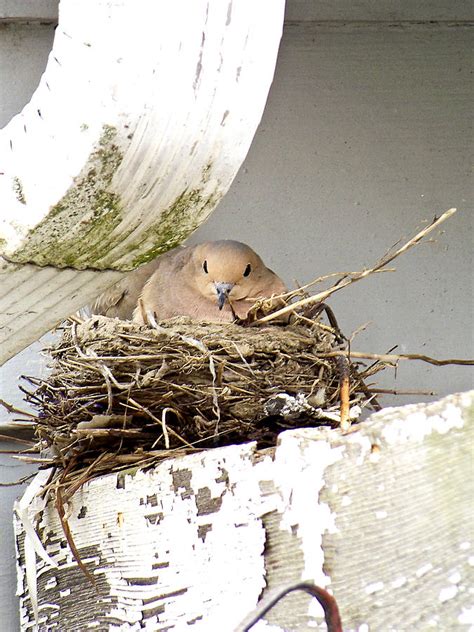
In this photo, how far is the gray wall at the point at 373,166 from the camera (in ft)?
10.5

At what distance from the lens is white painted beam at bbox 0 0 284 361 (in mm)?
1403

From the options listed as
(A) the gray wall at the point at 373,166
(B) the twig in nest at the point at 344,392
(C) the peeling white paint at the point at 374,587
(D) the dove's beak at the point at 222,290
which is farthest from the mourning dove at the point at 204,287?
(C) the peeling white paint at the point at 374,587

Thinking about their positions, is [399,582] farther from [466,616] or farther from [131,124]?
[131,124]

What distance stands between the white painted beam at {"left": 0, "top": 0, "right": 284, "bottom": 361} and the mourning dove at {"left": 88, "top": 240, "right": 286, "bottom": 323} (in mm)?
1341

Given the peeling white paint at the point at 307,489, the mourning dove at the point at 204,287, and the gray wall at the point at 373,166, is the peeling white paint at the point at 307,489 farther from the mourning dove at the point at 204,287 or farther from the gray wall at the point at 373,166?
the gray wall at the point at 373,166

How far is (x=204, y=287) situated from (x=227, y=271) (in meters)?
0.11

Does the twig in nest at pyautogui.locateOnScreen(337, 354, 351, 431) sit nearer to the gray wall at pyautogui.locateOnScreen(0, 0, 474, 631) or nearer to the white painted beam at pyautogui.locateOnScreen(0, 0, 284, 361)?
the white painted beam at pyautogui.locateOnScreen(0, 0, 284, 361)

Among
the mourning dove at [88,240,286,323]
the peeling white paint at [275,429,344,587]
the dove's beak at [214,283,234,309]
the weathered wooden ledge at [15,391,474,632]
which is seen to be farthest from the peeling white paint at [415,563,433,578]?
the dove's beak at [214,283,234,309]

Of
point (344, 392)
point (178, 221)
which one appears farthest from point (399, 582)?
point (178, 221)

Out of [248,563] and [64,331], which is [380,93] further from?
[248,563]

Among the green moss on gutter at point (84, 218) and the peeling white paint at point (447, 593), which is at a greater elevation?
the green moss on gutter at point (84, 218)

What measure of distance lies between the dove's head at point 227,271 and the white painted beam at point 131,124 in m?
1.36

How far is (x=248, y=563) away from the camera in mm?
1647

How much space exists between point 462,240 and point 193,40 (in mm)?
1953
